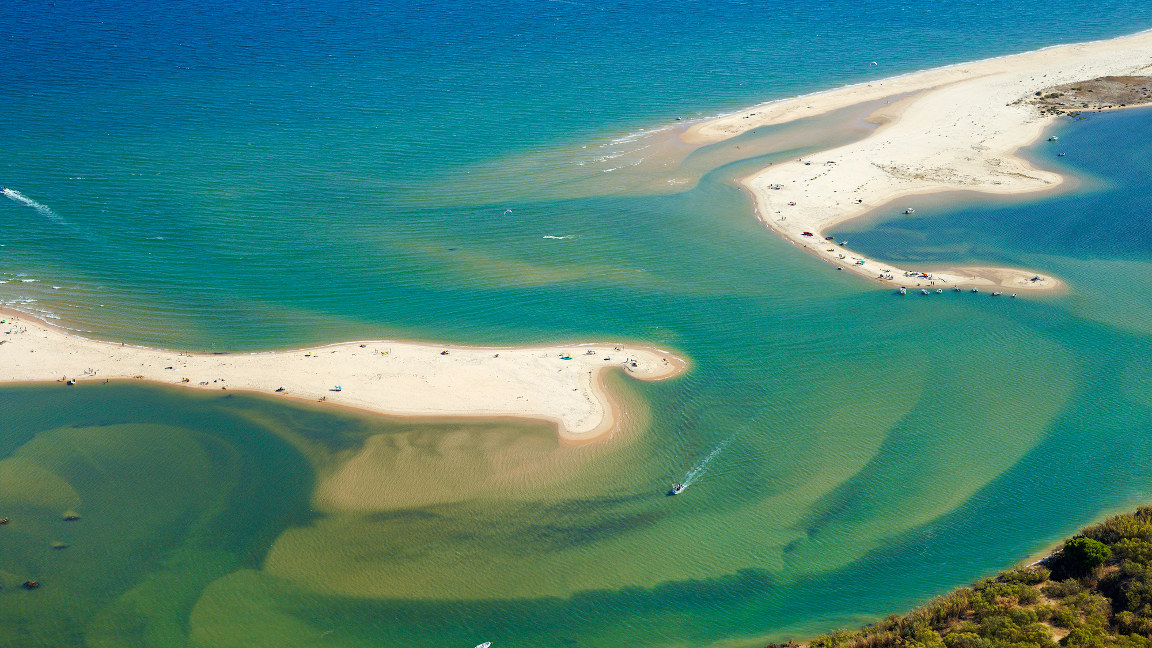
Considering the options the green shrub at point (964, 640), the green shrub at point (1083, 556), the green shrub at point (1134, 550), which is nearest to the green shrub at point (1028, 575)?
the green shrub at point (1083, 556)

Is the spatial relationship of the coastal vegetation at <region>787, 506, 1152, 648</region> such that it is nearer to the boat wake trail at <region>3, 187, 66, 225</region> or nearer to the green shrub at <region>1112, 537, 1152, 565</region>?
the green shrub at <region>1112, 537, 1152, 565</region>

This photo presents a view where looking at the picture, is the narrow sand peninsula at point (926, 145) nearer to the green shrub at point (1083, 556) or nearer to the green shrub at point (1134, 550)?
the green shrub at point (1134, 550)

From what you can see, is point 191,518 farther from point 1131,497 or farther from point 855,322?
point 1131,497

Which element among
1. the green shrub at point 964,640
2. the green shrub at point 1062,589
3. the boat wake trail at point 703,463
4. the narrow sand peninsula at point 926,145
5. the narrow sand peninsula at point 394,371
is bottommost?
the green shrub at point 964,640

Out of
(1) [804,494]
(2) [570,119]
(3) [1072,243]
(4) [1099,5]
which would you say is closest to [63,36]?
(2) [570,119]

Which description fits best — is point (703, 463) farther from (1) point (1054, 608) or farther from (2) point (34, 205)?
(2) point (34, 205)

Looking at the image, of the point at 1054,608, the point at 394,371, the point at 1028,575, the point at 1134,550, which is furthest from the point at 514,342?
the point at 1134,550
